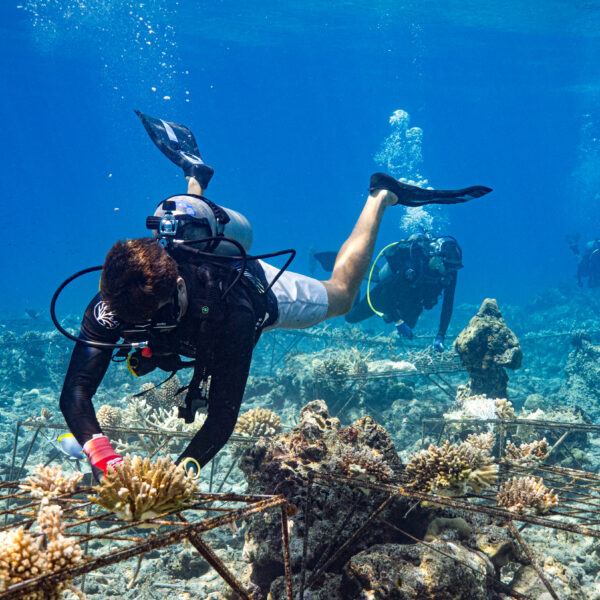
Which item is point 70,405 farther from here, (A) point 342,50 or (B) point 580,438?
(A) point 342,50

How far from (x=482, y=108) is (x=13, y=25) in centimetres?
8515

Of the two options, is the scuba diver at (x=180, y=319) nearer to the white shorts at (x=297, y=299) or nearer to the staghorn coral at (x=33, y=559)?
the white shorts at (x=297, y=299)

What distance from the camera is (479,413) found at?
757cm

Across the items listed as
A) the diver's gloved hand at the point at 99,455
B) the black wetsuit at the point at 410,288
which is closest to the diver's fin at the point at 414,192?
the black wetsuit at the point at 410,288

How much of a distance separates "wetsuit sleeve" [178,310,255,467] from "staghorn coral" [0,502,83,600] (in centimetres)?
169

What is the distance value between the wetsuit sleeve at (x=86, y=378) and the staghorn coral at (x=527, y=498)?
126 inches

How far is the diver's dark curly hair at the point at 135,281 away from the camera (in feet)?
8.60

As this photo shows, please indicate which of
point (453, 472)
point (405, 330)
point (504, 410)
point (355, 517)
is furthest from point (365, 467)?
point (405, 330)

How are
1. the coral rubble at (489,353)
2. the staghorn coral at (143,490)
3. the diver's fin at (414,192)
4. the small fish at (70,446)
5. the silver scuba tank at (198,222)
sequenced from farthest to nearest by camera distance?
the coral rubble at (489,353), the diver's fin at (414,192), the small fish at (70,446), the silver scuba tank at (198,222), the staghorn coral at (143,490)

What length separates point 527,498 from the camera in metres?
2.77

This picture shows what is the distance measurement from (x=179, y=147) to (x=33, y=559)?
625 cm

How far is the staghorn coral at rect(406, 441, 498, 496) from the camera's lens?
9.85 ft

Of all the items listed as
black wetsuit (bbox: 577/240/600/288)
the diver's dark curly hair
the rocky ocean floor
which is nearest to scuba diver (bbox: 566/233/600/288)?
black wetsuit (bbox: 577/240/600/288)

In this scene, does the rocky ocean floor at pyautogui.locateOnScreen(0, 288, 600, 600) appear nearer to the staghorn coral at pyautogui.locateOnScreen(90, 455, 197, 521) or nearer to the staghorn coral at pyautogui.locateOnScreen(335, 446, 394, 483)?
the staghorn coral at pyautogui.locateOnScreen(335, 446, 394, 483)
